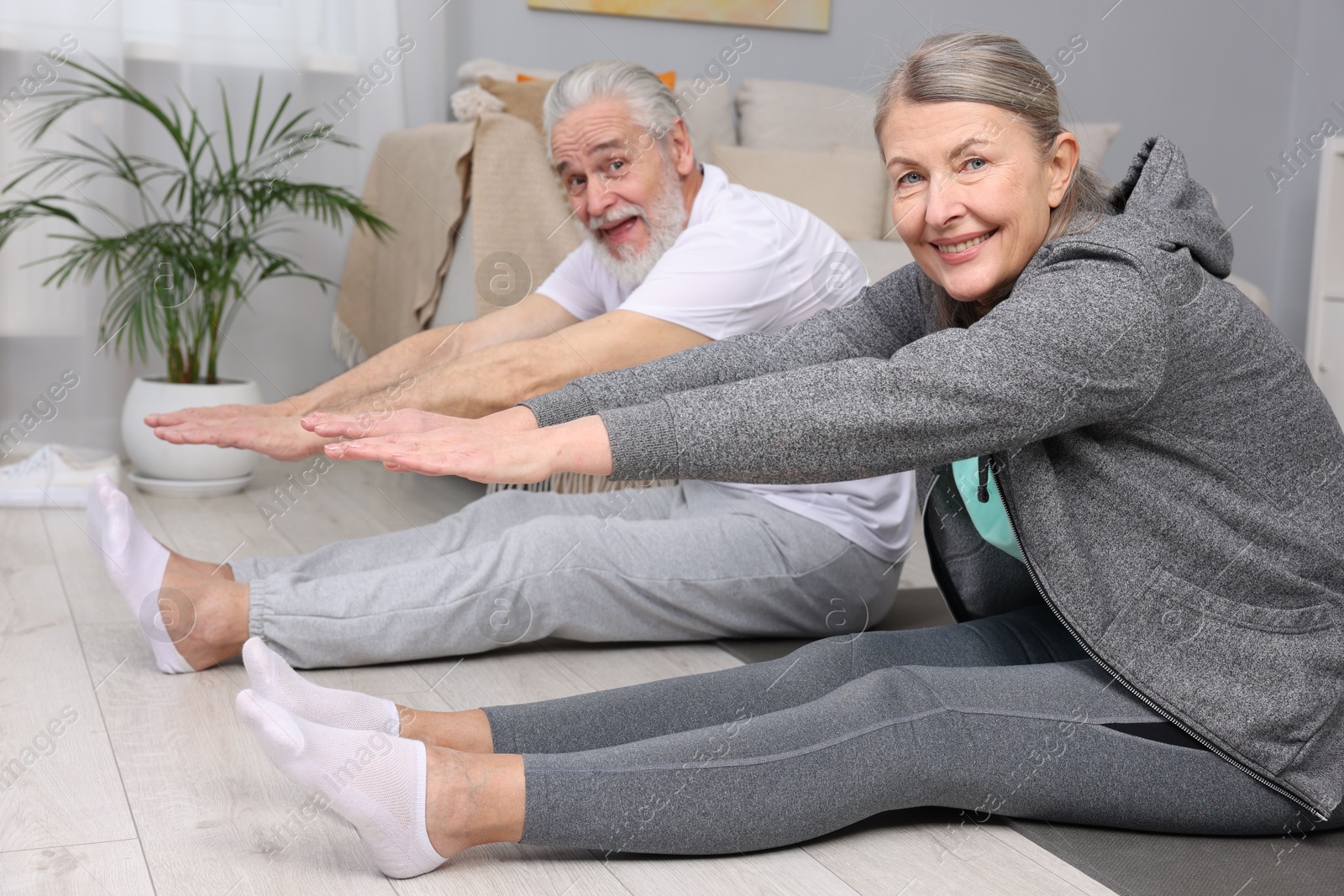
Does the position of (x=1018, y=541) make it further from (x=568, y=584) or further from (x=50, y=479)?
(x=50, y=479)

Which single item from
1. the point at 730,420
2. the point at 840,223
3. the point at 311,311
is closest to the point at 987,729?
the point at 730,420

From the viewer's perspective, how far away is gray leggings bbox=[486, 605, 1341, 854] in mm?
905

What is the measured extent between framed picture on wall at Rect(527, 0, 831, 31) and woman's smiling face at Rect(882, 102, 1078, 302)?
240 centimetres

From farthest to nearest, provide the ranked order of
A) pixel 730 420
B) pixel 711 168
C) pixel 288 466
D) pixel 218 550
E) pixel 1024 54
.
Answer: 1. pixel 288 466
2. pixel 218 550
3. pixel 711 168
4. pixel 1024 54
5. pixel 730 420

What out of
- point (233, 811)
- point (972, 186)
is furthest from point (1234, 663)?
point (233, 811)

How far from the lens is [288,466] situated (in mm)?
2693

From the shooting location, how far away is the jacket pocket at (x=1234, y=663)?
938 millimetres

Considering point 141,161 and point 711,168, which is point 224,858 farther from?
point 141,161

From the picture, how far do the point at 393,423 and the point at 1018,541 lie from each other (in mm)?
514

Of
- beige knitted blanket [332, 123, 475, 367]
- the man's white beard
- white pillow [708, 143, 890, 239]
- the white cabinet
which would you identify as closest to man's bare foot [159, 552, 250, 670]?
the man's white beard

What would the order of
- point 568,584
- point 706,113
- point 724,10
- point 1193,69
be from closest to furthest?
point 568,584 < point 706,113 < point 724,10 < point 1193,69

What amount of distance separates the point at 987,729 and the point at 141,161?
8.10 ft

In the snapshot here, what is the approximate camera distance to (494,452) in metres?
0.84

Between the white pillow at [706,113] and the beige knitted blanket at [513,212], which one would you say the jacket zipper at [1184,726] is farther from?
the white pillow at [706,113]
